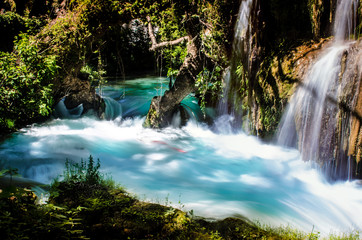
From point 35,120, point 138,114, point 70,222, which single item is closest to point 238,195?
point 70,222

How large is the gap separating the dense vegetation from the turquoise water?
1.95 feet

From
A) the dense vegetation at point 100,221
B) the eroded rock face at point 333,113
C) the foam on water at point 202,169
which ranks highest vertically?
the eroded rock face at point 333,113

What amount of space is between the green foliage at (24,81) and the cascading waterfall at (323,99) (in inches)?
241

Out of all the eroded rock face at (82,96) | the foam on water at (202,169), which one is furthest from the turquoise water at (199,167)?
the eroded rock face at (82,96)

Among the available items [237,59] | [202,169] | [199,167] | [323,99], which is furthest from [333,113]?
[199,167]

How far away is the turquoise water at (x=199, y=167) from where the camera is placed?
14.6 feet

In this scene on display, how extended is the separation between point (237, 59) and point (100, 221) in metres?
5.70

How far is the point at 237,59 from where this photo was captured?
7137 millimetres

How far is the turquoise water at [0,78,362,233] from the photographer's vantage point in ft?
14.6

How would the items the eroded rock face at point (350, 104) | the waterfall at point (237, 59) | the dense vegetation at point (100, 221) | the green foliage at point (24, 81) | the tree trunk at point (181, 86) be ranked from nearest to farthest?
the dense vegetation at point (100, 221) < the eroded rock face at point (350, 104) < the green foliage at point (24, 81) < the waterfall at point (237, 59) < the tree trunk at point (181, 86)

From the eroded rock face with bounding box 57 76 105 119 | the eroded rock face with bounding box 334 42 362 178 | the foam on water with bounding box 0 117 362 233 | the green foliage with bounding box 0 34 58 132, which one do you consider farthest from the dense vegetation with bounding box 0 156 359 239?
the eroded rock face with bounding box 57 76 105 119

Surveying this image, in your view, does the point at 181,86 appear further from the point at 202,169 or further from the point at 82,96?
the point at 82,96

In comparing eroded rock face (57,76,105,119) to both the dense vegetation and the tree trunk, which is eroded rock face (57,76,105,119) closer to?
the tree trunk

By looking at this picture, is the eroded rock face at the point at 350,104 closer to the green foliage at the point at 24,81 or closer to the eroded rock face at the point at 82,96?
the green foliage at the point at 24,81
